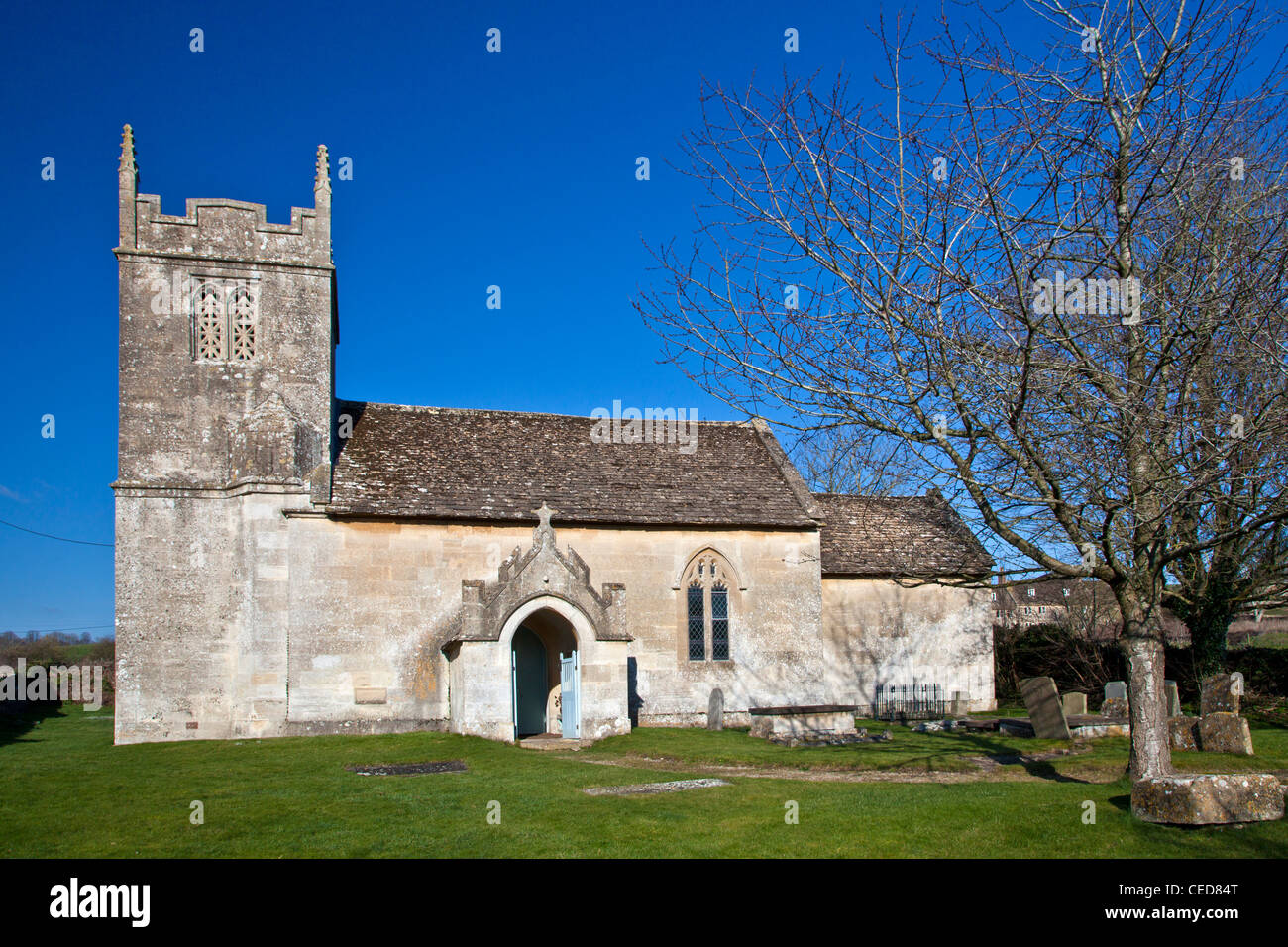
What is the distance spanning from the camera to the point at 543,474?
26.0m

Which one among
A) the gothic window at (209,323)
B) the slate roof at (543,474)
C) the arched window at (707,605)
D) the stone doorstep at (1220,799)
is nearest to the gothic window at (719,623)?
the arched window at (707,605)

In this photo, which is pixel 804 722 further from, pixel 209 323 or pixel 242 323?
pixel 209 323

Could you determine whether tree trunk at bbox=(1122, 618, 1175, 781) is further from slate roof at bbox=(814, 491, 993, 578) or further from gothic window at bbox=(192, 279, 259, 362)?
gothic window at bbox=(192, 279, 259, 362)

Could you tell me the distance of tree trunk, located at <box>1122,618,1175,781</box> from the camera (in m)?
12.2

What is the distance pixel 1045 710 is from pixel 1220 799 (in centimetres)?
1180

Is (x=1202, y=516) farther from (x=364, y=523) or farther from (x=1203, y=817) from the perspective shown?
(x=364, y=523)

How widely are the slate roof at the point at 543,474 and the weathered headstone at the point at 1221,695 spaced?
10.7 metres

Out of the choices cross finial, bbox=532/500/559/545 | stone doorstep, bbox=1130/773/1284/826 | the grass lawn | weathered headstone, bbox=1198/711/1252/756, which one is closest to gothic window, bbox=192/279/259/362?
cross finial, bbox=532/500/559/545

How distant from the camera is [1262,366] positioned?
10961 millimetres

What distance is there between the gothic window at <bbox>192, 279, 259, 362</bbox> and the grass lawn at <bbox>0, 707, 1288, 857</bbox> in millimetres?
9103

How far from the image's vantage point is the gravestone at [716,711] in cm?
2391

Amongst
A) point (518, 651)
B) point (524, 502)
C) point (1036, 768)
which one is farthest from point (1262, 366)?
point (518, 651)

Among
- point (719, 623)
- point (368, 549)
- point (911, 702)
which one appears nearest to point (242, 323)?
point (368, 549)

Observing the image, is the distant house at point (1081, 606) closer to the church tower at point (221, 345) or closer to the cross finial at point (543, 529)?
the cross finial at point (543, 529)
